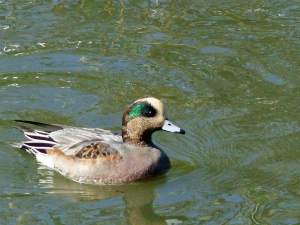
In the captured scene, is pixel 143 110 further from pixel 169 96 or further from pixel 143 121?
pixel 169 96

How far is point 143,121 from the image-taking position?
26.8 feet

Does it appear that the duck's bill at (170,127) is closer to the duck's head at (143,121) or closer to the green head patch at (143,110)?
the duck's head at (143,121)

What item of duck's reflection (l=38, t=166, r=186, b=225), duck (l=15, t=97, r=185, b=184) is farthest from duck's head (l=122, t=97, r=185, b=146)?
duck's reflection (l=38, t=166, r=186, b=225)

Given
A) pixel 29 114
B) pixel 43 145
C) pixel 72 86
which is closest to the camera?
pixel 43 145

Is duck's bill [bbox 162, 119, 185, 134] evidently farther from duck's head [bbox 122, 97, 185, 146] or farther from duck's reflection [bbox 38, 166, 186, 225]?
duck's reflection [bbox 38, 166, 186, 225]

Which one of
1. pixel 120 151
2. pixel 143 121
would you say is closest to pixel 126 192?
pixel 120 151

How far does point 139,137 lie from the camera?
27.2 ft

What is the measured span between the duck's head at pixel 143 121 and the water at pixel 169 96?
22.2 inches

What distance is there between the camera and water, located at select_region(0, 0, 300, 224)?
24.7 ft

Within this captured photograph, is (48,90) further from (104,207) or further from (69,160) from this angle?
(104,207)

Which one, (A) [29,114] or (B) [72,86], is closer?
(A) [29,114]

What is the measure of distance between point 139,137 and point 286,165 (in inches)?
68.2

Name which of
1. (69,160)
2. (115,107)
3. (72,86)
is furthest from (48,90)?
(69,160)

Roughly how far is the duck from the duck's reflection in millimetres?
86
